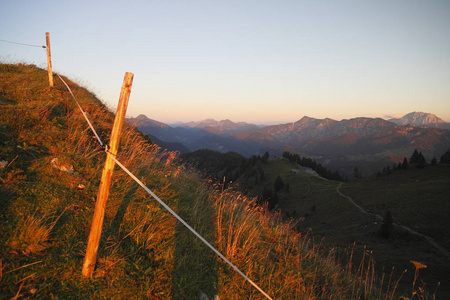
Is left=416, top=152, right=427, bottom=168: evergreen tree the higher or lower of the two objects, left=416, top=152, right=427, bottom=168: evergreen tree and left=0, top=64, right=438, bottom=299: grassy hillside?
the lower

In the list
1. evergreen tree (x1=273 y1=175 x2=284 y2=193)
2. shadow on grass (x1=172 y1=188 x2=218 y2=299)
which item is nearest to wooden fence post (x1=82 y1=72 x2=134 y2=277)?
shadow on grass (x1=172 y1=188 x2=218 y2=299)

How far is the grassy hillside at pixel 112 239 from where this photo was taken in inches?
119

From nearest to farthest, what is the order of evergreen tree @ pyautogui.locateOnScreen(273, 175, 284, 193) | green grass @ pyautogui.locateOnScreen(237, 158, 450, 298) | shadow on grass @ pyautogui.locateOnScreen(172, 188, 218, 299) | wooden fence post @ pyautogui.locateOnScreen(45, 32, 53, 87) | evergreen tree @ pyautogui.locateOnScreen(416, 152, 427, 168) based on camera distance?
1. shadow on grass @ pyautogui.locateOnScreen(172, 188, 218, 299)
2. wooden fence post @ pyautogui.locateOnScreen(45, 32, 53, 87)
3. green grass @ pyautogui.locateOnScreen(237, 158, 450, 298)
4. evergreen tree @ pyautogui.locateOnScreen(416, 152, 427, 168)
5. evergreen tree @ pyautogui.locateOnScreen(273, 175, 284, 193)

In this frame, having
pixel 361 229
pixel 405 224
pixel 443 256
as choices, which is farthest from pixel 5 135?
pixel 405 224

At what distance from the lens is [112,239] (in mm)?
3822

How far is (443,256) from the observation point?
1378 inches

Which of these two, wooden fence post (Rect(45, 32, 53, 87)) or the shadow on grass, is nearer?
the shadow on grass

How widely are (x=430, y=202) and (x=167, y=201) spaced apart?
72.8 m

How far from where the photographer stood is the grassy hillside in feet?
9.89

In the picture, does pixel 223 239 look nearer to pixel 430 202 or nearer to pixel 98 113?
pixel 98 113

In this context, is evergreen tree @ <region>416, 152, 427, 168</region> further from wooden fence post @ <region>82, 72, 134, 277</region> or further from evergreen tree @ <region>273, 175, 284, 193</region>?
wooden fence post @ <region>82, 72, 134, 277</region>

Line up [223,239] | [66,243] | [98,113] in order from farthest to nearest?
[98,113] → [223,239] → [66,243]

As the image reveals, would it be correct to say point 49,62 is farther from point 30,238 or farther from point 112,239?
point 112,239

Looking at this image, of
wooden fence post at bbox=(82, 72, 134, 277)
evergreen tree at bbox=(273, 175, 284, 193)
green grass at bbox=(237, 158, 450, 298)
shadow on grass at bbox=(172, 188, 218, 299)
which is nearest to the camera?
wooden fence post at bbox=(82, 72, 134, 277)
